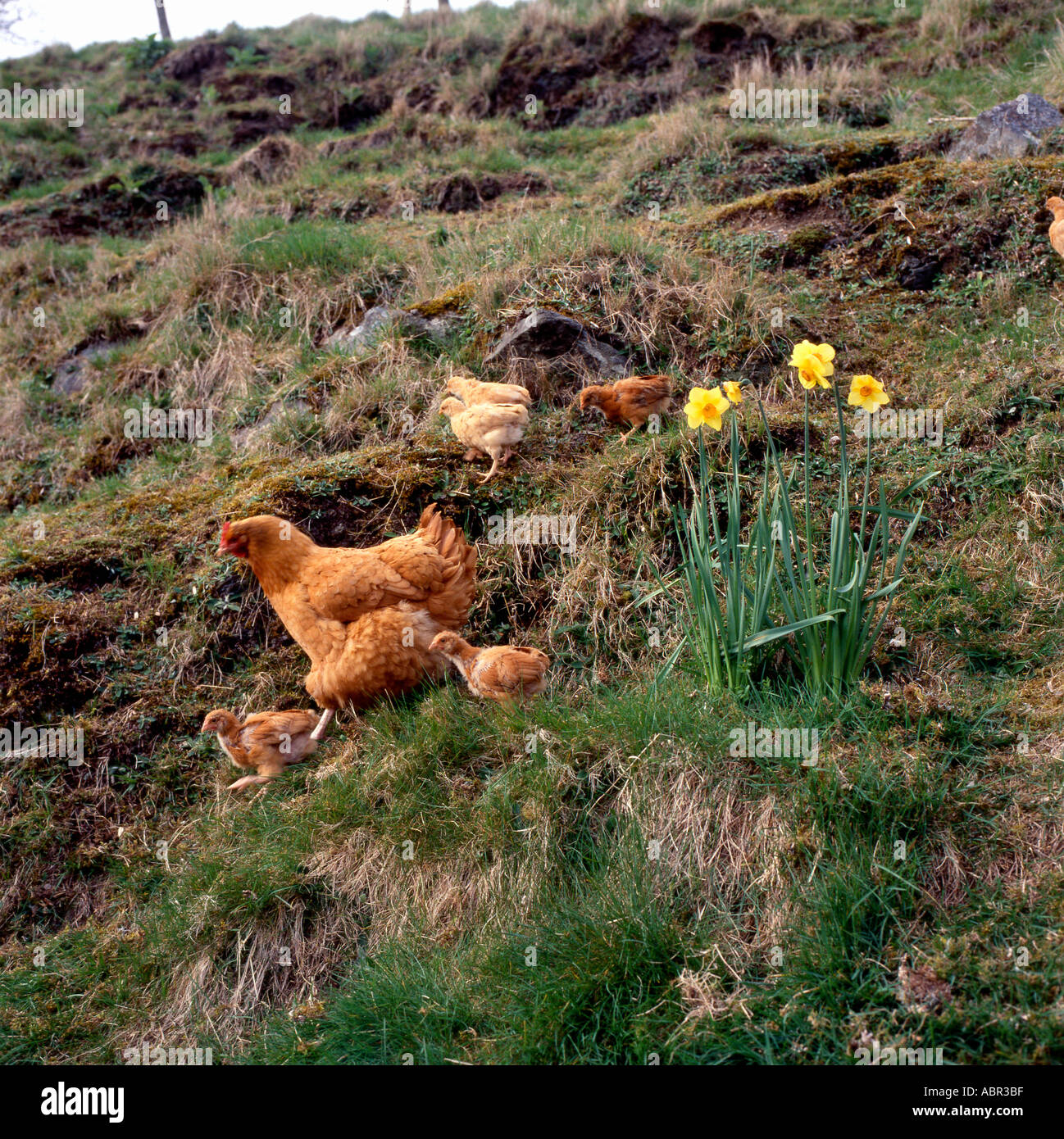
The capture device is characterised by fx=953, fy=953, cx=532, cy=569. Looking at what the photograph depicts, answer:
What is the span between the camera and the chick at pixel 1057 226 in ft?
19.4

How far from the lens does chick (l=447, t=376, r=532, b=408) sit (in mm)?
5254

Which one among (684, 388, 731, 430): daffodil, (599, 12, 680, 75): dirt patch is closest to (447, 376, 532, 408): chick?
(684, 388, 731, 430): daffodil

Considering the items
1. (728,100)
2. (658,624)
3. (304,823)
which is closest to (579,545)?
(658,624)

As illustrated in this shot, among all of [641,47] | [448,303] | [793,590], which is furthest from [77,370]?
[641,47]

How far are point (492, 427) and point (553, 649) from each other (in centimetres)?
135

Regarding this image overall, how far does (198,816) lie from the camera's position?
4.29m

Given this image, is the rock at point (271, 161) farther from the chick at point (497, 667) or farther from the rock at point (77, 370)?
the chick at point (497, 667)

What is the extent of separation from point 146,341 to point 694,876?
6597mm

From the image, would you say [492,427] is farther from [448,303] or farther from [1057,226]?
[1057,226]

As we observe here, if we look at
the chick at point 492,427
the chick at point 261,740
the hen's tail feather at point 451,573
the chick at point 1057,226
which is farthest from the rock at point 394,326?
the chick at point 1057,226

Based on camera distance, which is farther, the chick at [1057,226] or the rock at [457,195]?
the rock at [457,195]

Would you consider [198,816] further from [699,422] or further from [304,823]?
[699,422]

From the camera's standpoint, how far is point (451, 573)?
436 centimetres

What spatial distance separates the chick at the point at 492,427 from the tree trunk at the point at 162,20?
1710 cm
